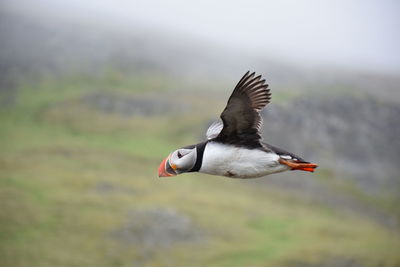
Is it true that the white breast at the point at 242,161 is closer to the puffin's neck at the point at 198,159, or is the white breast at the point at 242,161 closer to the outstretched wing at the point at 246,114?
the puffin's neck at the point at 198,159

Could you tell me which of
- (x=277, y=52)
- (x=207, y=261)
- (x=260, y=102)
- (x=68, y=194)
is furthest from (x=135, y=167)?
(x=277, y=52)

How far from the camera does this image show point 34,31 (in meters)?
174

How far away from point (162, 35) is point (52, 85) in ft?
224

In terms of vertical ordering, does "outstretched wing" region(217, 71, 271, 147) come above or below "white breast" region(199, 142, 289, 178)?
above

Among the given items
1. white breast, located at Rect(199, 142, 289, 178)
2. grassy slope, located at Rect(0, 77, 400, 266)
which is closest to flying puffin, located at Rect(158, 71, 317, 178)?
white breast, located at Rect(199, 142, 289, 178)

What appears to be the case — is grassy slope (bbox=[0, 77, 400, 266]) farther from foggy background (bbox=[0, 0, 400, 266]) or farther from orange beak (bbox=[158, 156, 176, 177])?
orange beak (bbox=[158, 156, 176, 177])

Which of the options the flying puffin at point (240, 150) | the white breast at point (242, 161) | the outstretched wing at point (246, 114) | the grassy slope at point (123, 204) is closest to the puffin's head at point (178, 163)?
the flying puffin at point (240, 150)

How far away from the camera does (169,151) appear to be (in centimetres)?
10406

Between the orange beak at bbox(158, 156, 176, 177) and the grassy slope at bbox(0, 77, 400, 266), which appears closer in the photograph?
the orange beak at bbox(158, 156, 176, 177)

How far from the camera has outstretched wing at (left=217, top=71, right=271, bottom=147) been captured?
11742 millimetres

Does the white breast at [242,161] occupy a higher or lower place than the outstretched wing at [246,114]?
lower

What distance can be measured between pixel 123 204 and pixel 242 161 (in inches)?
2746

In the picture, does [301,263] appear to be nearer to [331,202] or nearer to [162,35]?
[331,202]

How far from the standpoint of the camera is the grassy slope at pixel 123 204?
66062mm
